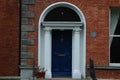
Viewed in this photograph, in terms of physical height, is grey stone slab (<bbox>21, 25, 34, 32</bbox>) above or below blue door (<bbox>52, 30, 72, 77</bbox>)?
A: above

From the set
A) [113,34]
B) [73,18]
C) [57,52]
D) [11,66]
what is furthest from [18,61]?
[113,34]

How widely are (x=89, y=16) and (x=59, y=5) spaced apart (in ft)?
5.10

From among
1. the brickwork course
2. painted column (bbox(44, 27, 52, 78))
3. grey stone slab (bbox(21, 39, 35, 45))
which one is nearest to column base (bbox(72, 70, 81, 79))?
the brickwork course

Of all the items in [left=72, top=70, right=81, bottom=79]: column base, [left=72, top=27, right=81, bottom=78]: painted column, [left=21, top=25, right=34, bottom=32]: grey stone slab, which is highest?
[left=21, top=25, right=34, bottom=32]: grey stone slab

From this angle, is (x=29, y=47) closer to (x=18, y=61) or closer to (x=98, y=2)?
(x=18, y=61)

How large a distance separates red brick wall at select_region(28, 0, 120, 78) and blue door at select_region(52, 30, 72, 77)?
41.6 inches

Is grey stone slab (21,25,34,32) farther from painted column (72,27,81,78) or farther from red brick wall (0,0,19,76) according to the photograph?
painted column (72,27,81,78)

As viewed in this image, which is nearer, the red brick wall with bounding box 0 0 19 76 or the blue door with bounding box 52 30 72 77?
the blue door with bounding box 52 30 72 77

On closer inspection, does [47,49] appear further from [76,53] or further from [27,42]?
[76,53]

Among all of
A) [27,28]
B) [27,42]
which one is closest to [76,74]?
[27,42]

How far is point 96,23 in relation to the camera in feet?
68.8

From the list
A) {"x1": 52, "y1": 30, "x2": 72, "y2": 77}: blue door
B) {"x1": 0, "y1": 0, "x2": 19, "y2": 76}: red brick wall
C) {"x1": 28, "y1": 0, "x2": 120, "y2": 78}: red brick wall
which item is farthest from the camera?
{"x1": 0, "y1": 0, "x2": 19, "y2": 76}: red brick wall

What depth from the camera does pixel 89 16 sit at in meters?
21.0

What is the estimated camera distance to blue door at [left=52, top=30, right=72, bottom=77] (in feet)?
70.6
